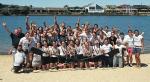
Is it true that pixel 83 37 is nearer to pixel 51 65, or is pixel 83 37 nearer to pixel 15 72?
pixel 51 65

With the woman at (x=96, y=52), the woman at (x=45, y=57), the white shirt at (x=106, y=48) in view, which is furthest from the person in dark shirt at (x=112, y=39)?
the woman at (x=45, y=57)

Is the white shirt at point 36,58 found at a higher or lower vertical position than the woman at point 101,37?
lower

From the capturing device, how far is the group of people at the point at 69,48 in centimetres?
1558

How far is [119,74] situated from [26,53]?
358 centimetres

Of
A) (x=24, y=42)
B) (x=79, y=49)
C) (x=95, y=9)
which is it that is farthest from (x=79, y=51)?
(x=95, y=9)

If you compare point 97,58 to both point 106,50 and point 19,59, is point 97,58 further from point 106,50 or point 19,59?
point 19,59

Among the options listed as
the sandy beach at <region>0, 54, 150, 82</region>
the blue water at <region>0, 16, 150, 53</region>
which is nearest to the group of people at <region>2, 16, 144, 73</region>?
the sandy beach at <region>0, 54, 150, 82</region>

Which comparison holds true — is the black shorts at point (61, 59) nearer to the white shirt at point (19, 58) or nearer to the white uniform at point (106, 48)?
the white shirt at point (19, 58)

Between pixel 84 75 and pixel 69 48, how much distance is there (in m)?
1.60

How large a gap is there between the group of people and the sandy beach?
1.61ft

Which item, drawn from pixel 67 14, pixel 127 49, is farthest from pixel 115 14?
pixel 127 49

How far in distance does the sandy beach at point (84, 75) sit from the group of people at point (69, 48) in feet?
1.61

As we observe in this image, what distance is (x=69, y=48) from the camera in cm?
1585

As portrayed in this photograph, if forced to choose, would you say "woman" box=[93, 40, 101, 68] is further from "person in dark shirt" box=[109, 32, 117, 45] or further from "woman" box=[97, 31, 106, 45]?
"person in dark shirt" box=[109, 32, 117, 45]
